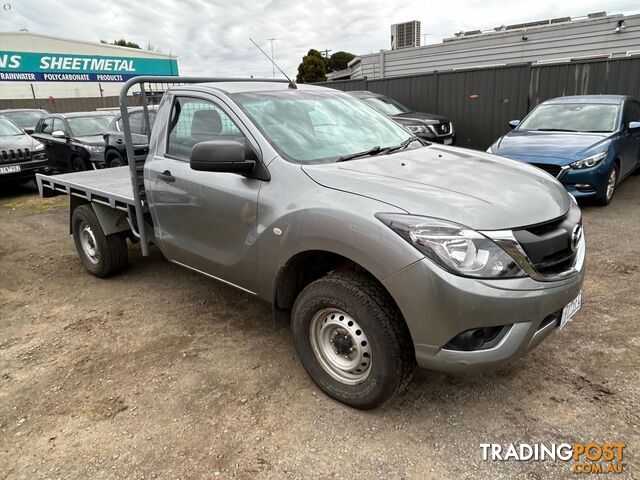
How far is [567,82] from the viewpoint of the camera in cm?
1057

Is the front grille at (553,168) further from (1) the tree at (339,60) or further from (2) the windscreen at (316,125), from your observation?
(1) the tree at (339,60)

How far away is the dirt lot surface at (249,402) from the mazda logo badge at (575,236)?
0.90 m

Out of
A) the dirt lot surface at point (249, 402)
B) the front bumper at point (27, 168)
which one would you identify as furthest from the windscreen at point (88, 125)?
the dirt lot surface at point (249, 402)

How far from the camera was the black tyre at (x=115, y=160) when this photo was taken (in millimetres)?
9005

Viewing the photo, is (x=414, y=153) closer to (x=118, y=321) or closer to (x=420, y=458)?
(x=420, y=458)

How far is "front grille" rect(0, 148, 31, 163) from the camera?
9.10 meters

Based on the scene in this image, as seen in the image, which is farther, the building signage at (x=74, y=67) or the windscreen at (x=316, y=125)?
the building signage at (x=74, y=67)

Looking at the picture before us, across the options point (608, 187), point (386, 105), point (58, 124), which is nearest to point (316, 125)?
point (608, 187)

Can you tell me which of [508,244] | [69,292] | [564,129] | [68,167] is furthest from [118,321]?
[68,167]

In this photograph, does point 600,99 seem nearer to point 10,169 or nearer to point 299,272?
point 299,272

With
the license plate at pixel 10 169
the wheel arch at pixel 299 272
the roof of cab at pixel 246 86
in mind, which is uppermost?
the roof of cab at pixel 246 86

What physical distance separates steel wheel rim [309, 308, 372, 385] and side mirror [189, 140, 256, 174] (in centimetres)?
103

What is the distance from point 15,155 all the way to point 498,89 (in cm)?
1098

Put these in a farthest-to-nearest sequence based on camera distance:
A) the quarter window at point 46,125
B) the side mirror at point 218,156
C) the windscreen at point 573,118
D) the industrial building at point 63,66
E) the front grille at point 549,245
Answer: the industrial building at point 63,66 → the quarter window at point 46,125 → the windscreen at point 573,118 → the side mirror at point 218,156 → the front grille at point 549,245
